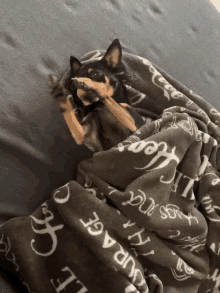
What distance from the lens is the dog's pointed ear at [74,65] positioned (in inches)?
31.3

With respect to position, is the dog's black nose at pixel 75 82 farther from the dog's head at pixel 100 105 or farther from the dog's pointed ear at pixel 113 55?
the dog's pointed ear at pixel 113 55

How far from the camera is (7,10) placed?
767 mm

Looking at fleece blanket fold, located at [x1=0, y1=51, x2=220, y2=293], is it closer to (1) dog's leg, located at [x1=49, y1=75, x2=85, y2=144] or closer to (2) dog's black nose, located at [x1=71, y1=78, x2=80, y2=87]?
(1) dog's leg, located at [x1=49, y1=75, x2=85, y2=144]

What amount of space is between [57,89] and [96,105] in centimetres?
14

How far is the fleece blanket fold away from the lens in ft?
1.97

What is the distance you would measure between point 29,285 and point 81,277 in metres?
0.13

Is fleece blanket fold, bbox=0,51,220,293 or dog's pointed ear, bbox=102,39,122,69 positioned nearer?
fleece blanket fold, bbox=0,51,220,293

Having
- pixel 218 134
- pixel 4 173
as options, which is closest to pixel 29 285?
pixel 4 173

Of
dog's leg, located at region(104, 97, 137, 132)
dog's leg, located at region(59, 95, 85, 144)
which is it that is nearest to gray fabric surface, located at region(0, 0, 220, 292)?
dog's leg, located at region(59, 95, 85, 144)

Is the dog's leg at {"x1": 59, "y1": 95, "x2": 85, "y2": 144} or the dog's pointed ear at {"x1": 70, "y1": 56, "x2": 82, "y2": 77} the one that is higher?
the dog's pointed ear at {"x1": 70, "y1": 56, "x2": 82, "y2": 77}

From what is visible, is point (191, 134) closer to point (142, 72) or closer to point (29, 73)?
point (142, 72)

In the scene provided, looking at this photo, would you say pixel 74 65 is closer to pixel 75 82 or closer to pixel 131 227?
pixel 75 82

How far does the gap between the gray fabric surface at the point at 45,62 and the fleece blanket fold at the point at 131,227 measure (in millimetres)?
85

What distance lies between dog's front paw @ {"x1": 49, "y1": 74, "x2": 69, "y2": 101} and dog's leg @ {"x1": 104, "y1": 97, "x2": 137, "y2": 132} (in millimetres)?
143
